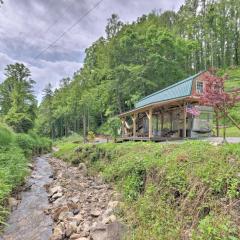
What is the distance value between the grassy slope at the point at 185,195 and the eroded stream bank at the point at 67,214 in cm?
55

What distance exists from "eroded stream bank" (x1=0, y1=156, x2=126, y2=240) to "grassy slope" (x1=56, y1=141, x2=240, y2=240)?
0.55 m

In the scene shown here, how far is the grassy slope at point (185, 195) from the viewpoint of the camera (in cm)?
432

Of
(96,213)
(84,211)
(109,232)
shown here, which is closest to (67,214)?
(84,211)

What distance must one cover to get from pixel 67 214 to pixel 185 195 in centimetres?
330

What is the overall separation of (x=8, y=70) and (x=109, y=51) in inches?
568

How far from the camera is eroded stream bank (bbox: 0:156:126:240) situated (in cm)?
558

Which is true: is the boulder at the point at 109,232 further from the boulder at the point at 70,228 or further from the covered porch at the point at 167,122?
the covered porch at the point at 167,122

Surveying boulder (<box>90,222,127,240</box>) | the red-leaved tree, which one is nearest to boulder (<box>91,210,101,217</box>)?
boulder (<box>90,222,127,240</box>)

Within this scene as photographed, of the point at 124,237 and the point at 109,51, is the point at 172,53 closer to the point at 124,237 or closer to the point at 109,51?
the point at 109,51

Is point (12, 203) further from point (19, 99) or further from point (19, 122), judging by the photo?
point (19, 99)

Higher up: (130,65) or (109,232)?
(130,65)


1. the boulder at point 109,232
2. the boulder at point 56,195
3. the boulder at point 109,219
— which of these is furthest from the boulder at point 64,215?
the boulder at point 56,195

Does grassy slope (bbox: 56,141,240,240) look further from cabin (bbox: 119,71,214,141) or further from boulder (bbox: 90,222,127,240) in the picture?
cabin (bbox: 119,71,214,141)

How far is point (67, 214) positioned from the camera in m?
6.91
